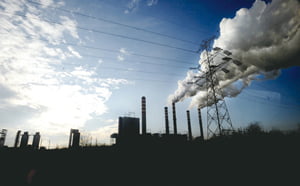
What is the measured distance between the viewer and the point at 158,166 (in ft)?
36.8

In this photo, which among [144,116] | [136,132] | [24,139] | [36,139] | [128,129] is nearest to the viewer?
[144,116]

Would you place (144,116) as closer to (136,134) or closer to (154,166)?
(136,134)

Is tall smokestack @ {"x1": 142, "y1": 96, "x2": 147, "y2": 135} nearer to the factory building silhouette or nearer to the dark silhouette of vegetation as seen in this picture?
the factory building silhouette

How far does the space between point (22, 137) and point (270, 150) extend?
48443mm

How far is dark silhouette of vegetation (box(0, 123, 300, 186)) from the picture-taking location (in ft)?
26.8

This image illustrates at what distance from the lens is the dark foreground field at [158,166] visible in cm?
816

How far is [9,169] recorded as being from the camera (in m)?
11.6

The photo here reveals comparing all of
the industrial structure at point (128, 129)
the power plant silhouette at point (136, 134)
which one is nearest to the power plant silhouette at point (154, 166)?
the power plant silhouette at point (136, 134)

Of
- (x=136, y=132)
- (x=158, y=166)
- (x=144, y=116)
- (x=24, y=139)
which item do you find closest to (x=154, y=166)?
(x=158, y=166)

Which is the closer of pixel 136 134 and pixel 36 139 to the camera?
pixel 136 134

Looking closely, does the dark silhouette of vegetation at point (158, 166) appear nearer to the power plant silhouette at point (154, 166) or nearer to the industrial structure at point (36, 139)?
the power plant silhouette at point (154, 166)

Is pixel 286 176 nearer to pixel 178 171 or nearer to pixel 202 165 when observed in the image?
pixel 202 165

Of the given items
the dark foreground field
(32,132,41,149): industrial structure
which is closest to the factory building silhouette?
the dark foreground field

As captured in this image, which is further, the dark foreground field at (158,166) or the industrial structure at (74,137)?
the industrial structure at (74,137)
